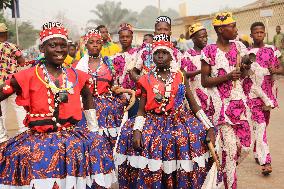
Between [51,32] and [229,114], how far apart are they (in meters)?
2.55

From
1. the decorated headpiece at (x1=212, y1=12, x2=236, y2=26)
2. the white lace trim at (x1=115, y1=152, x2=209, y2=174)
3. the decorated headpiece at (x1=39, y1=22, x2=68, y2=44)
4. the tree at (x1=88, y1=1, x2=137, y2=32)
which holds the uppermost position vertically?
the tree at (x1=88, y1=1, x2=137, y2=32)

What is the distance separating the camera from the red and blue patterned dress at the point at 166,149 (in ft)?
16.1

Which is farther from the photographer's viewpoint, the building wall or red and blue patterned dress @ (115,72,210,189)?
the building wall

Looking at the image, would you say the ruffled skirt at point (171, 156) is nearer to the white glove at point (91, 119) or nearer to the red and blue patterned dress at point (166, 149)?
the red and blue patterned dress at point (166, 149)

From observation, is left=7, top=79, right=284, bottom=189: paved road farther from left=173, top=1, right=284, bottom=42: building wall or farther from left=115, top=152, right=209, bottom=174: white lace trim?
left=173, top=1, right=284, bottom=42: building wall

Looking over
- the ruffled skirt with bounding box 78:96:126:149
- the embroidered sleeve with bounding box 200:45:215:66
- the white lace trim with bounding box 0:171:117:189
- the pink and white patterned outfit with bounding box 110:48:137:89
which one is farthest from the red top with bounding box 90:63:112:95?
the white lace trim with bounding box 0:171:117:189

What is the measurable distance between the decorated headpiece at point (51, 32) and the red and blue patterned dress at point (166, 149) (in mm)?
1364

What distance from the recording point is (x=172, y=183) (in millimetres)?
5000

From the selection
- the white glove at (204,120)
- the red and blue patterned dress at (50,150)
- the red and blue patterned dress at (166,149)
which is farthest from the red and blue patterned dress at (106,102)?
the red and blue patterned dress at (50,150)

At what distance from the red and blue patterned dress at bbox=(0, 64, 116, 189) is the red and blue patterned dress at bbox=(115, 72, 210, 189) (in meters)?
0.80

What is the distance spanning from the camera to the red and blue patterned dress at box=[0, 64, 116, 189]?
12.7ft

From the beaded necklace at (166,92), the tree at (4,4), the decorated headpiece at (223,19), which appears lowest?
the beaded necklace at (166,92)

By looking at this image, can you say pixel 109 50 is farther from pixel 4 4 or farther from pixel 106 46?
pixel 4 4

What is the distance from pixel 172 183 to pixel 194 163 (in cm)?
36
